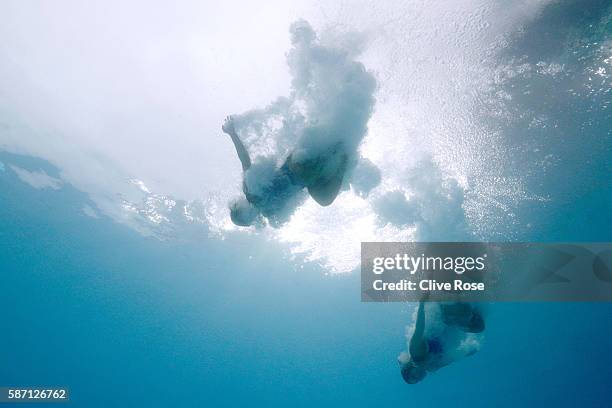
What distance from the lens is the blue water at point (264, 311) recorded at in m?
14.7

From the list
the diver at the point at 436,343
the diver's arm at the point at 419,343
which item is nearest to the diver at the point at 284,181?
the diver's arm at the point at 419,343

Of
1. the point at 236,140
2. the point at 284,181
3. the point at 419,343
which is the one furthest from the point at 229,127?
the point at 419,343

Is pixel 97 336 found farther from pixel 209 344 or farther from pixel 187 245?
pixel 187 245

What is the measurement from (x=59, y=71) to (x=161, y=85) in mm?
4561

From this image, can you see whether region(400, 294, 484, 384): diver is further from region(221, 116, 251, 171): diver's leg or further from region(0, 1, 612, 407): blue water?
region(0, 1, 612, 407): blue water

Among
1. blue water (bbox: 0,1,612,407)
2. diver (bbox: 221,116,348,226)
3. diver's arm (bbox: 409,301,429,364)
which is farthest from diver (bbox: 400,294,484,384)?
blue water (bbox: 0,1,612,407)

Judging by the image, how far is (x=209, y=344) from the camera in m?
54.3

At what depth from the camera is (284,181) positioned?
25.0 ft

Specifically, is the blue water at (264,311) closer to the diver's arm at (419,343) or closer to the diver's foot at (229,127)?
the diver's arm at (419,343)

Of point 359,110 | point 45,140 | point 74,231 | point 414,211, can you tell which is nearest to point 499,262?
point 414,211

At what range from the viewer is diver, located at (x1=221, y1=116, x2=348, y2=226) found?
7.00 metres

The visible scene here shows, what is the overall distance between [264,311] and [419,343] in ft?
107

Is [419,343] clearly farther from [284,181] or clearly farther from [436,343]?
[284,181]

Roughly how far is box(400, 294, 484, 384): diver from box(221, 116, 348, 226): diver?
484 cm
